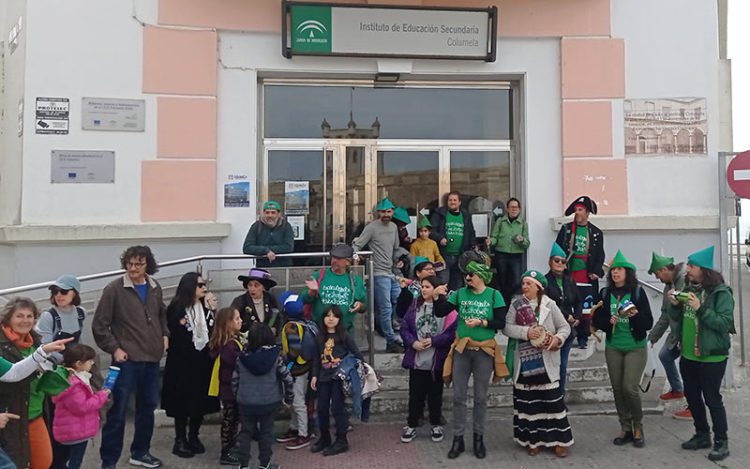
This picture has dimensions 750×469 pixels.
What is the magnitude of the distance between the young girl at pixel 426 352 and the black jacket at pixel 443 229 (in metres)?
2.21

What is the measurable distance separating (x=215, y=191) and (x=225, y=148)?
59 cm

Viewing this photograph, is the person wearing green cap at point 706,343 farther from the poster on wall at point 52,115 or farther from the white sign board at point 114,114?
the poster on wall at point 52,115

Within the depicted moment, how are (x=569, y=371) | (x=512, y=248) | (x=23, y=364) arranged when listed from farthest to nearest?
(x=512, y=248) → (x=569, y=371) → (x=23, y=364)

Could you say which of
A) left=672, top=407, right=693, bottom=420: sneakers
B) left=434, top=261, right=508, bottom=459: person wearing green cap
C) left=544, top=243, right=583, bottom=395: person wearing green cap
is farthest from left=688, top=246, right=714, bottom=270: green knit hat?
left=672, top=407, right=693, bottom=420: sneakers

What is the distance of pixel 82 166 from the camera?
759 cm

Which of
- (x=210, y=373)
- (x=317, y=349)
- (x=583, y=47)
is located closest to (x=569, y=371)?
(x=317, y=349)

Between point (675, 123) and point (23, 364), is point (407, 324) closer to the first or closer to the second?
point (23, 364)

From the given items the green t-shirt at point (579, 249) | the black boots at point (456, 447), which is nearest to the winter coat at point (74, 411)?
the black boots at point (456, 447)

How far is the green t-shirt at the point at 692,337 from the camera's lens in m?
5.23

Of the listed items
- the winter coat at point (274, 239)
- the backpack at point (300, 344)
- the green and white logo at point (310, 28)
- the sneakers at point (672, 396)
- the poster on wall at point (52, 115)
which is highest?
the green and white logo at point (310, 28)

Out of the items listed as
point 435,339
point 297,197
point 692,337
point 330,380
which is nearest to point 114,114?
point 297,197

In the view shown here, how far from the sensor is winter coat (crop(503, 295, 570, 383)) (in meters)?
5.27

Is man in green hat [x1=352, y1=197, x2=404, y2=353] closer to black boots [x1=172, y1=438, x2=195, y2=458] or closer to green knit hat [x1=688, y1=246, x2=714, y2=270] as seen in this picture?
black boots [x1=172, y1=438, x2=195, y2=458]

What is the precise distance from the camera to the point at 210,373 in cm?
531
